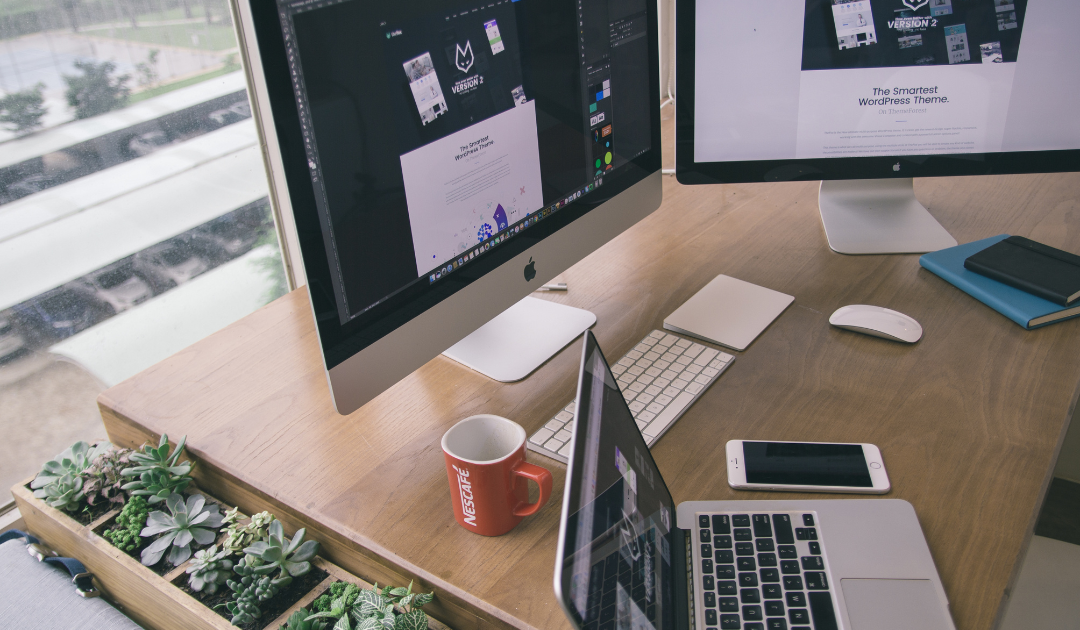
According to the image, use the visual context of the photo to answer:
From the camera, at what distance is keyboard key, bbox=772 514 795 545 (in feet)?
2.44

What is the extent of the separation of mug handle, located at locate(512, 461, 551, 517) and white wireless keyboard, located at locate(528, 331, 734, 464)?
109 mm

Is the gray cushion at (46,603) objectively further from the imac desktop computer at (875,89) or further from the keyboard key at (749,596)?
the imac desktop computer at (875,89)

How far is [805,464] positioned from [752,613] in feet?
0.70

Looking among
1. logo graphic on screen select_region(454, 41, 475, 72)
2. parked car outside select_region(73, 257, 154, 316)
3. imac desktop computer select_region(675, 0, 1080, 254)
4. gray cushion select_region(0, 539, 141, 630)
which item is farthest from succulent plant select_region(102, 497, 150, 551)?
imac desktop computer select_region(675, 0, 1080, 254)

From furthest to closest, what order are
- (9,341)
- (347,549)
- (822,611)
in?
1. (9,341)
2. (347,549)
3. (822,611)

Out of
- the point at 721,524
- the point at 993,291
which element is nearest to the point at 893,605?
the point at 721,524

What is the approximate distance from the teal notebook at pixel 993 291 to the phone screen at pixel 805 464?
39cm

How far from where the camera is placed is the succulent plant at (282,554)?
83 cm

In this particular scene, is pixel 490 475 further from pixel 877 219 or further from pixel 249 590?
pixel 877 219

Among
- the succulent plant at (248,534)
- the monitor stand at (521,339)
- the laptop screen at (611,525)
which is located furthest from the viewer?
the monitor stand at (521,339)

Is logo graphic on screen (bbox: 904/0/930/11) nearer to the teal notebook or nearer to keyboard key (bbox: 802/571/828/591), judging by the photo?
the teal notebook

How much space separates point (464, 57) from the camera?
827mm

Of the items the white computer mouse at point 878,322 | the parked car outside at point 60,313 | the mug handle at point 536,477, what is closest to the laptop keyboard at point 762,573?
the mug handle at point 536,477

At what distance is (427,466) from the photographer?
88 centimetres
